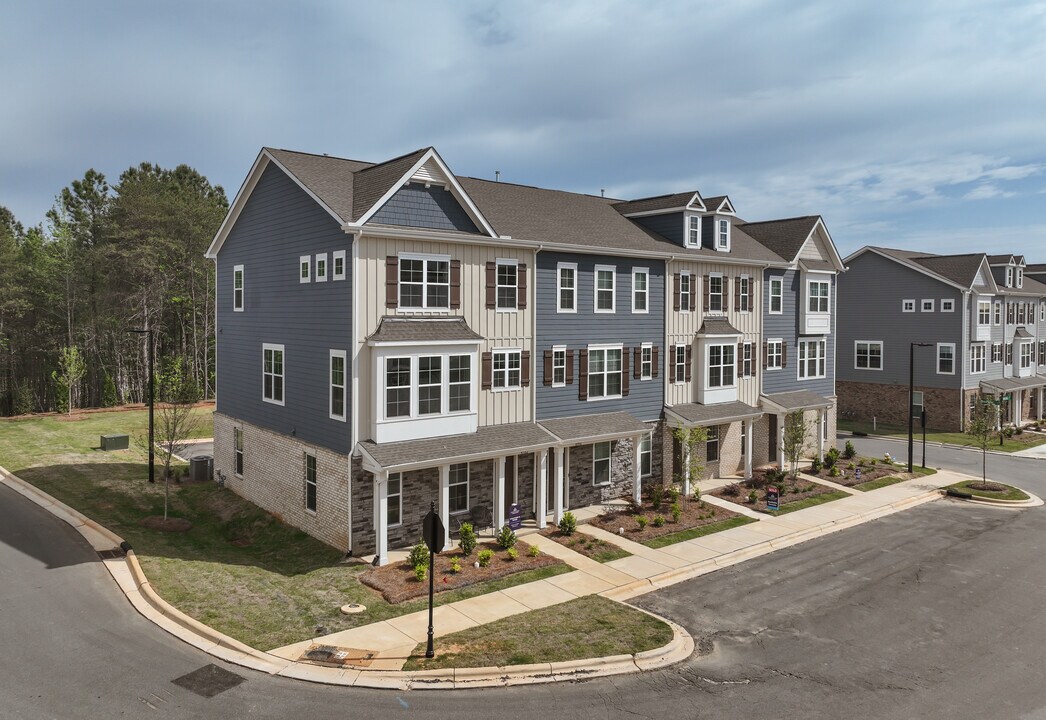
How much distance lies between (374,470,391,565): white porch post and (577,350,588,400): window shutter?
921 centimetres

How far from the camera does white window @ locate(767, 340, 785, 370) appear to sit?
112 feet

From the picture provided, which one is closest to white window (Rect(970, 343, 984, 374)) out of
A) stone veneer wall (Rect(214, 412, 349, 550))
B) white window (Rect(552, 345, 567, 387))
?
white window (Rect(552, 345, 567, 387))

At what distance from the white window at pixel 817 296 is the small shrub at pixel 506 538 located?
880 inches

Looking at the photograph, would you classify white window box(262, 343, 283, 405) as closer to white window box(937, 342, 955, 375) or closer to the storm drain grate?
the storm drain grate

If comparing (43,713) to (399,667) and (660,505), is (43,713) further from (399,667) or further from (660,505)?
(660,505)

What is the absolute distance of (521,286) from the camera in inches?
971

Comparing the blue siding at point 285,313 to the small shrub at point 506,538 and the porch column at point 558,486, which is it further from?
the porch column at point 558,486

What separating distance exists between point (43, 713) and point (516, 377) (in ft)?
53.1

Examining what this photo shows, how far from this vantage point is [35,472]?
2941cm

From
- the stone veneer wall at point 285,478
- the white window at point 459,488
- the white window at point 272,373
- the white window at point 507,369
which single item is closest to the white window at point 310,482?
the stone veneer wall at point 285,478

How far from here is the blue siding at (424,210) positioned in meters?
21.3

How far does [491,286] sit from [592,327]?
5.17m

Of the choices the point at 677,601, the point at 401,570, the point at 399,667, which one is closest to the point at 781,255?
the point at 677,601

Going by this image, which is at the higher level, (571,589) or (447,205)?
(447,205)
